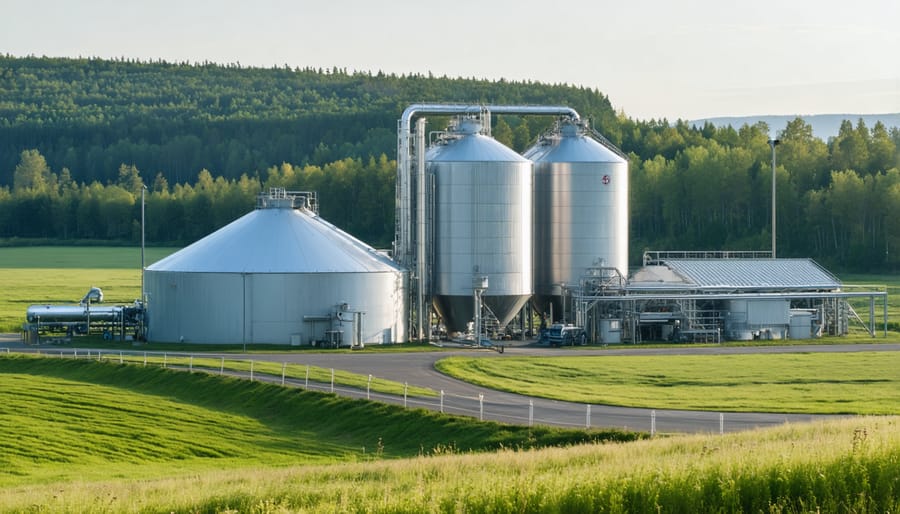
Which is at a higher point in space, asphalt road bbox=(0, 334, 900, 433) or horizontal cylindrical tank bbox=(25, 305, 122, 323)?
horizontal cylindrical tank bbox=(25, 305, 122, 323)

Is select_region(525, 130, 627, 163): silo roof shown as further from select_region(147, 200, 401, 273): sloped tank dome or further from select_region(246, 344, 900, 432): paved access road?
select_region(246, 344, 900, 432): paved access road

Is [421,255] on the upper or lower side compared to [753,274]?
upper

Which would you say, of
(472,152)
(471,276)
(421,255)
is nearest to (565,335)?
(471,276)

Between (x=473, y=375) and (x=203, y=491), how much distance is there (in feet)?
138

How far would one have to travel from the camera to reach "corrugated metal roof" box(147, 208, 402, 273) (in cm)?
8519

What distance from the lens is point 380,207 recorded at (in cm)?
19588

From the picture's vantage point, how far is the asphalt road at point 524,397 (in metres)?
50.7

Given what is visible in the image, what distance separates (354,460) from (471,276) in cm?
4600

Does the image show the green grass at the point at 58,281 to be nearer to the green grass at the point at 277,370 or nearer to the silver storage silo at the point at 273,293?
the silver storage silo at the point at 273,293

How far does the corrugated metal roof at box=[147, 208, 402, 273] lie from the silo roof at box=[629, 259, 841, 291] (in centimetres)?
1893

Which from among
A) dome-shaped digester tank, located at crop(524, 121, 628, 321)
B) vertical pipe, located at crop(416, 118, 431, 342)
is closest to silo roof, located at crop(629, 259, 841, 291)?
dome-shaped digester tank, located at crop(524, 121, 628, 321)

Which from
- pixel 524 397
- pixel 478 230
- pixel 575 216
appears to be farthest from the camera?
pixel 575 216

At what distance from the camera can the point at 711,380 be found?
225 ft

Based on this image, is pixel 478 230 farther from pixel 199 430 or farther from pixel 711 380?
pixel 199 430
